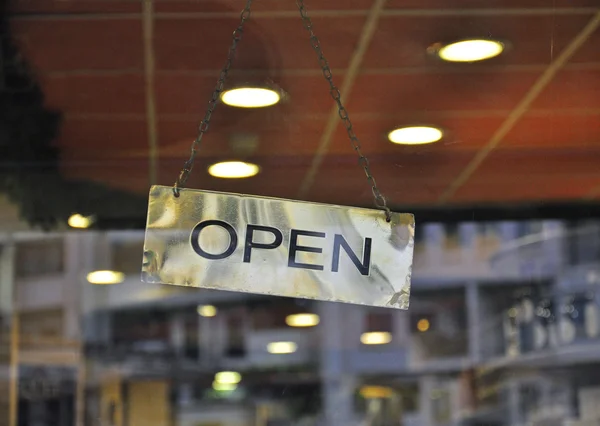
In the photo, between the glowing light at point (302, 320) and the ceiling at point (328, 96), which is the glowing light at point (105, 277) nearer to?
the glowing light at point (302, 320)

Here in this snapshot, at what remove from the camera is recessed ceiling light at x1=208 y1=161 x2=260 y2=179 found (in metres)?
3.74

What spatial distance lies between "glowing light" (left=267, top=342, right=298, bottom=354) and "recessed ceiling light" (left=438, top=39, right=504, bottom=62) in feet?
16.0

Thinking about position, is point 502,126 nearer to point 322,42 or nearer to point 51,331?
point 322,42

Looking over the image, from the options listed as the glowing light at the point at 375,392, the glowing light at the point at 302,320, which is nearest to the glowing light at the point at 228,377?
the glowing light at the point at 302,320

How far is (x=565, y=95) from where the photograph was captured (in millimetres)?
3107

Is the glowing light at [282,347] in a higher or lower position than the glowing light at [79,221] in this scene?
lower

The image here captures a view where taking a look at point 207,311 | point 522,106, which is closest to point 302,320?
point 207,311

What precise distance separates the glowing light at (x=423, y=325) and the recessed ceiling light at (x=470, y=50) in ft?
15.6

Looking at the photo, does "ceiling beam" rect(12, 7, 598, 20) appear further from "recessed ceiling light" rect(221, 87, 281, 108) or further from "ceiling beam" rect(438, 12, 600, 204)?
"recessed ceiling light" rect(221, 87, 281, 108)

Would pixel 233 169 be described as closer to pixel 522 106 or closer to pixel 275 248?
pixel 522 106

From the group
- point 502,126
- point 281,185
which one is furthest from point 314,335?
point 502,126

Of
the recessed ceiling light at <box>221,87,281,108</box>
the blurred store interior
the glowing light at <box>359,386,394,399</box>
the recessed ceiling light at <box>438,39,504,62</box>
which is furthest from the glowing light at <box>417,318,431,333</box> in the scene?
the recessed ceiling light at <box>438,39,504,62</box>

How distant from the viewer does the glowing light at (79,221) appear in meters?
4.74

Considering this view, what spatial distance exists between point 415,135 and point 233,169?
80cm
